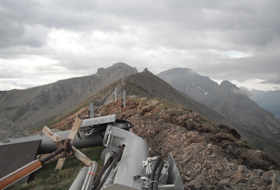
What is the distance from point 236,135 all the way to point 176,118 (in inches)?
123

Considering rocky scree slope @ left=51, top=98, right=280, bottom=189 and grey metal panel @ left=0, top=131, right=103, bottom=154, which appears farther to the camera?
grey metal panel @ left=0, top=131, right=103, bottom=154

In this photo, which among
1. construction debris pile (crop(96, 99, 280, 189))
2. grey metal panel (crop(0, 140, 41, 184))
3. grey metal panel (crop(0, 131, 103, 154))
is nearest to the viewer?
construction debris pile (crop(96, 99, 280, 189))

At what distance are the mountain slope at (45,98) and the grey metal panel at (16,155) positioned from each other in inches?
3383

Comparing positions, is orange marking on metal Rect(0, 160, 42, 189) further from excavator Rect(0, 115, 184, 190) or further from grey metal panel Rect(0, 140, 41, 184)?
grey metal panel Rect(0, 140, 41, 184)

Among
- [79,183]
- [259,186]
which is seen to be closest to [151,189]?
[79,183]

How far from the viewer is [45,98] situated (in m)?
101

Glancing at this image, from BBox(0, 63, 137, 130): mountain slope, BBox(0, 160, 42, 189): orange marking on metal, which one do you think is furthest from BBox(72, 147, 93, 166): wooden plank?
BBox(0, 63, 137, 130): mountain slope

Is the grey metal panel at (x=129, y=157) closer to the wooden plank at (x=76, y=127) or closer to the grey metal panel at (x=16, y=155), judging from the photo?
the wooden plank at (x=76, y=127)

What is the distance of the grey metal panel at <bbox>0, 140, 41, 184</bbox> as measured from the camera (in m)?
5.04

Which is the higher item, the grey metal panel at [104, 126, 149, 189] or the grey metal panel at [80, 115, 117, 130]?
the grey metal panel at [80, 115, 117, 130]

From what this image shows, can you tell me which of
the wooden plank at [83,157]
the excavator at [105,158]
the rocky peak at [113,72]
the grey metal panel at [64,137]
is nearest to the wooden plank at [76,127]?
the excavator at [105,158]

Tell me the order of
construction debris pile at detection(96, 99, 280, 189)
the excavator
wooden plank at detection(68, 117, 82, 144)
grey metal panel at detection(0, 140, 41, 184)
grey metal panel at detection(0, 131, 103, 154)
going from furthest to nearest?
grey metal panel at detection(0, 131, 103, 154) → wooden plank at detection(68, 117, 82, 144) → grey metal panel at detection(0, 140, 41, 184) → construction debris pile at detection(96, 99, 280, 189) → the excavator

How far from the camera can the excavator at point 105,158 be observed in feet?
9.16

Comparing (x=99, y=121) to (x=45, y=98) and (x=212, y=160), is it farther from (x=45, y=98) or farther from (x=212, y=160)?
(x=45, y=98)
